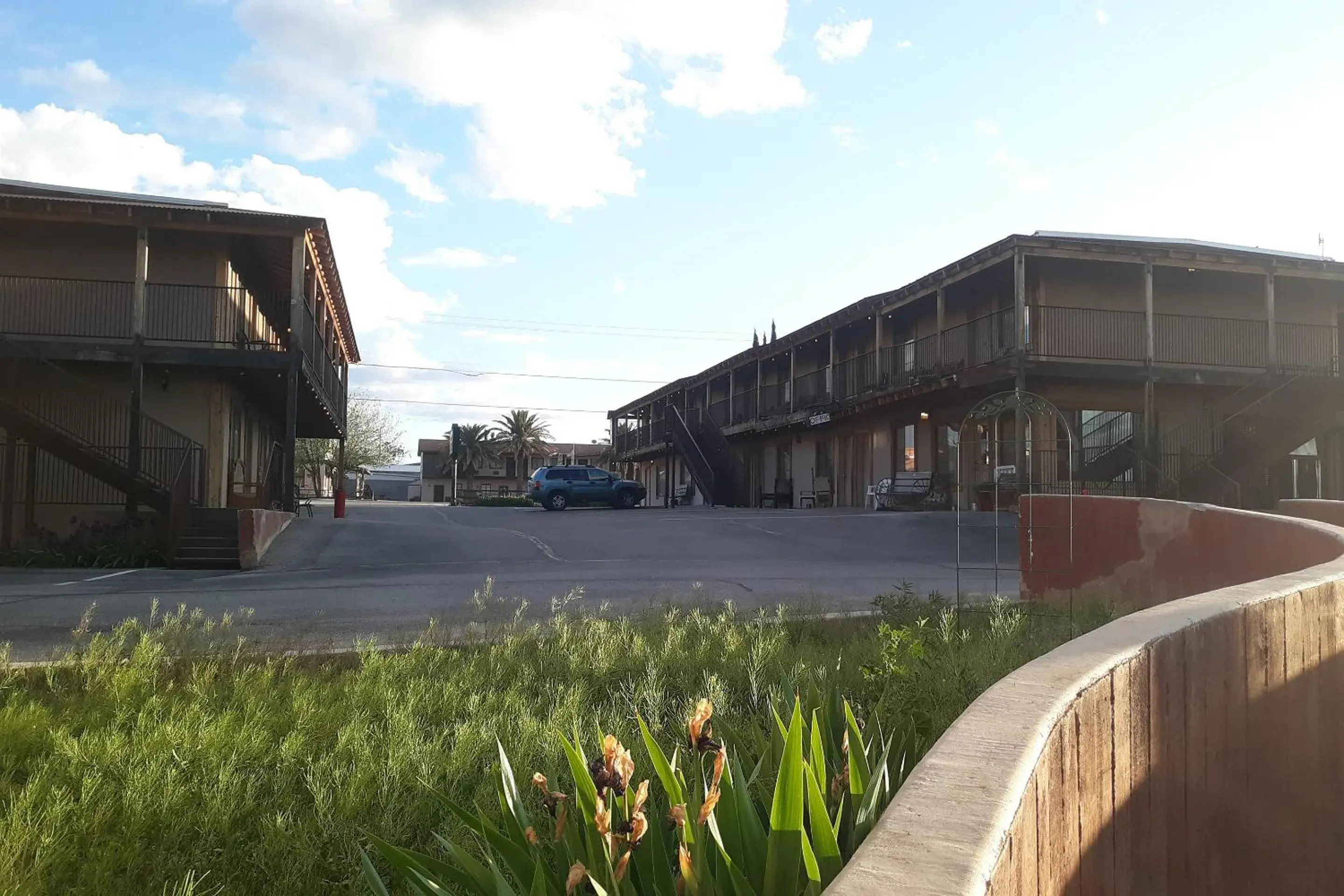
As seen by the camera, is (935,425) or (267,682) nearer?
(267,682)

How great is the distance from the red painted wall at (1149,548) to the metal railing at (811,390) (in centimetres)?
2051

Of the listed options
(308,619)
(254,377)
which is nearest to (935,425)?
(254,377)

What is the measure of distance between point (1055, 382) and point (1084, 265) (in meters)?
3.15

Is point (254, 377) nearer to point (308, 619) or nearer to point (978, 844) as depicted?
point (308, 619)

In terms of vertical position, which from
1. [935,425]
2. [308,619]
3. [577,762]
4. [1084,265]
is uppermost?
[1084,265]

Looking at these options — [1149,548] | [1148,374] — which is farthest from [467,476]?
[1149,548]

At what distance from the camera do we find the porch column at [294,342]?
18.1m

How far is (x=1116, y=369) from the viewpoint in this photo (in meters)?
21.1

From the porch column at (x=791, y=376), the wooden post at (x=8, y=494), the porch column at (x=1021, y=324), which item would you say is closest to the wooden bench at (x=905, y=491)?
the porch column at (x=1021, y=324)

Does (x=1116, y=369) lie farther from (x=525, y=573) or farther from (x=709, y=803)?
(x=709, y=803)

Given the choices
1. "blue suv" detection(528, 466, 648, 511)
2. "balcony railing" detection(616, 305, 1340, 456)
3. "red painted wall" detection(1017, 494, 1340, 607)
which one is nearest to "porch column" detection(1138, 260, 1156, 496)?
"balcony railing" detection(616, 305, 1340, 456)

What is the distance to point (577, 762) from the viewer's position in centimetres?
218

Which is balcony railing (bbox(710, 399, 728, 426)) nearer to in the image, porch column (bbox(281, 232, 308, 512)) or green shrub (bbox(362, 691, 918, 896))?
porch column (bbox(281, 232, 308, 512))

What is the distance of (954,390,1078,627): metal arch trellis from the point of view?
357 inches
